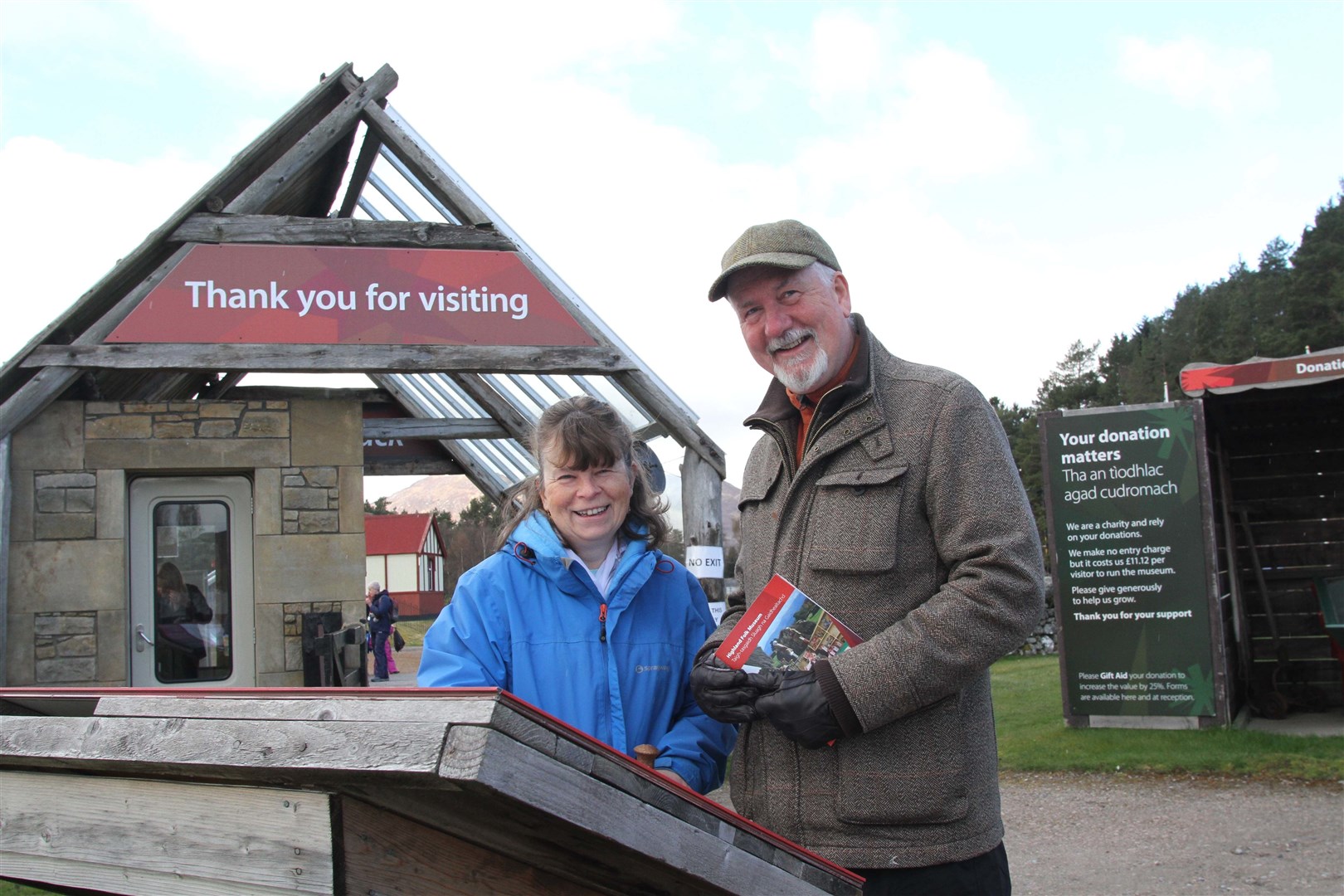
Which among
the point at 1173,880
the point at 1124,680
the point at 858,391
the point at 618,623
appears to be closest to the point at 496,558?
the point at 618,623

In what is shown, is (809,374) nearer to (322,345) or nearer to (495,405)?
(322,345)

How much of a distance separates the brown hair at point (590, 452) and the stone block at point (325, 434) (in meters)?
6.59

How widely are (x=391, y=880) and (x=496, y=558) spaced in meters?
1.06

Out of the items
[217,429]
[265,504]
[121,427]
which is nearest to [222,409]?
[217,429]

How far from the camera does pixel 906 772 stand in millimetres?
1964

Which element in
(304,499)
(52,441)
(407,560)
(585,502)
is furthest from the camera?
(407,560)

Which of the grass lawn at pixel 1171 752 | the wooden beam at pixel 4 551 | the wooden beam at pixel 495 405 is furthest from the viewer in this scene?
the wooden beam at pixel 495 405

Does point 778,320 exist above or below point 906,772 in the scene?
above

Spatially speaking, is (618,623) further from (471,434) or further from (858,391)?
(471,434)

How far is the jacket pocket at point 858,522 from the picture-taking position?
2025 millimetres

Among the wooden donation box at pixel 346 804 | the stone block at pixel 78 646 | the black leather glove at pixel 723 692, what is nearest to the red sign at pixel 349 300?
the stone block at pixel 78 646

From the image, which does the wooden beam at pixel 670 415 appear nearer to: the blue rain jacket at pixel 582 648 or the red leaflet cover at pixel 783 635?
the blue rain jacket at pixel 582 648

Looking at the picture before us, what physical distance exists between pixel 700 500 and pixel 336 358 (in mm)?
2881

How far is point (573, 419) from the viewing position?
2342mm
